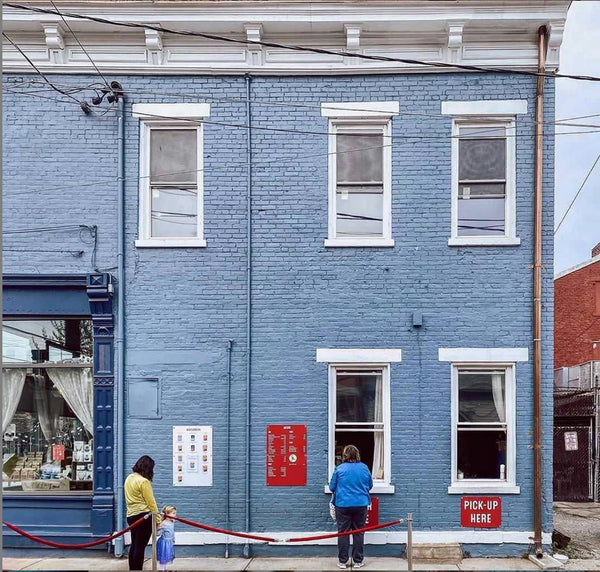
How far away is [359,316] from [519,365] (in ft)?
7.92

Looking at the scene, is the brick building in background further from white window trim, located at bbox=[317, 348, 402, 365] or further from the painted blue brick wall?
white window trim, located at bbox=[317, 348, 402, 365]

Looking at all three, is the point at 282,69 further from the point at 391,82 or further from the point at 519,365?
the point at 519,365

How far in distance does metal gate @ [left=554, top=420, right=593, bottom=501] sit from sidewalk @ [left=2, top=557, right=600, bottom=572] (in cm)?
393

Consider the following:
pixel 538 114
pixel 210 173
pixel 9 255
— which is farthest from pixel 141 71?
pixel 538 114

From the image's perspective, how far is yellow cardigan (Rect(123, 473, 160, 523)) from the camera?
7.47 m

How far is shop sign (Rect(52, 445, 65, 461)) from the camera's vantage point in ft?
29.8

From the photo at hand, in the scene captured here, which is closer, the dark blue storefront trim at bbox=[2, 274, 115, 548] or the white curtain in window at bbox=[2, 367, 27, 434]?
the dark blue storefront trim at bbox=[2, 274, 115, 548]

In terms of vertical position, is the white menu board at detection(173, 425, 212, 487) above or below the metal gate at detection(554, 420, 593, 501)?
above

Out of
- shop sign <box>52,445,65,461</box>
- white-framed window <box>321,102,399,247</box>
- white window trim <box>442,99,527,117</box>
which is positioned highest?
white window trim <box>442,99,527,117</box>

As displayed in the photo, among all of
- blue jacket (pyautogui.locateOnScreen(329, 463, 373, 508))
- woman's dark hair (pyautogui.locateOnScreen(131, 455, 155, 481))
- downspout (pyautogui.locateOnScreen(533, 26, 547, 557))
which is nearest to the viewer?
woman's dark hair (pyautogui.locateOnScreen(131, 455, 155, 481))

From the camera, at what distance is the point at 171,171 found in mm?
9195

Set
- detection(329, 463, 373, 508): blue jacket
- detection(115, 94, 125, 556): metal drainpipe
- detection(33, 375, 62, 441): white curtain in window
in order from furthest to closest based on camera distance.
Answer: detection(33, 375, 62, 441): white curtain in window, detection(115, 94, 125, 556): metal drainpipe, detection(329, 463, 373, 508): blue jacket

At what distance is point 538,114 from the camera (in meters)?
8.79

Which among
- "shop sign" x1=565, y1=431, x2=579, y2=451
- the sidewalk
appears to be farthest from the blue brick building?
"shop sign" x1=565, y1=431, x2=579, y2=451
